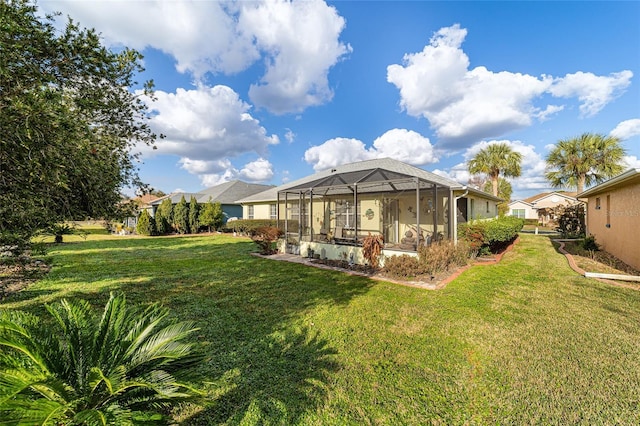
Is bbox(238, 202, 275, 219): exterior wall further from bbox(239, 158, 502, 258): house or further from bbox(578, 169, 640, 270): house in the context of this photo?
bbox(578, 169, 640, 270): house

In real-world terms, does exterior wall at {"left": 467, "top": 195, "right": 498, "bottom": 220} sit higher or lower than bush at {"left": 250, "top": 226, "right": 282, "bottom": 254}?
higher

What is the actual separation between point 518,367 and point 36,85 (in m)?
6.37

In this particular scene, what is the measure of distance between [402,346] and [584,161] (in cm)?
2647

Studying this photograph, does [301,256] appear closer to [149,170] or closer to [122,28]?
[149,170]

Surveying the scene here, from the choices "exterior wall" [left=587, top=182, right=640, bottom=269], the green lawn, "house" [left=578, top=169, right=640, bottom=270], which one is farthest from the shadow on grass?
"exterior wall" [left=587, top=182, right=640, bottom=269]

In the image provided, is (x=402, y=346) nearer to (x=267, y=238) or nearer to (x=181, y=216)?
(x=267, y=238)

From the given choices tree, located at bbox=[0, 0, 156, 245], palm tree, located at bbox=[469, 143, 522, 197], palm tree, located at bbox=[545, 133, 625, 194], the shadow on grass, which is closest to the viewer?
tree, located at bbox=[0, 0, 156, 245]

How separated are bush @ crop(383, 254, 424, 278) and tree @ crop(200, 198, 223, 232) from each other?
771 inches

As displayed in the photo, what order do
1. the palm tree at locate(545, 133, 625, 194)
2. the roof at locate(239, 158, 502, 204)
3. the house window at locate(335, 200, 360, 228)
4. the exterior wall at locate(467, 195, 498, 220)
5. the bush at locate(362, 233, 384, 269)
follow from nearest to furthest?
the bush at locate(362, 233, 384, 269) < the roof at locate(239, 158, 502, 204) < the exterior wall at locate(467, 195, 498, 220) < the house window at locate(335, 200, 360, 228) < the palm tree at locate(545, 133, 625, 194)

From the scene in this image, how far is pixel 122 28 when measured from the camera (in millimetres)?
4816

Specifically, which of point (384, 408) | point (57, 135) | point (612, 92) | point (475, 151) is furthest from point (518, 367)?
point (475, 151)

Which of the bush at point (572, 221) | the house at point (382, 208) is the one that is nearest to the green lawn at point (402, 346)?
the house at point (382, 208)

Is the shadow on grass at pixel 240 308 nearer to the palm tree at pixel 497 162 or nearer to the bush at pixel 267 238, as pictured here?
the bush at pixel 267 238

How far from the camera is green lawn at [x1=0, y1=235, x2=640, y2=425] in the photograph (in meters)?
2.77
